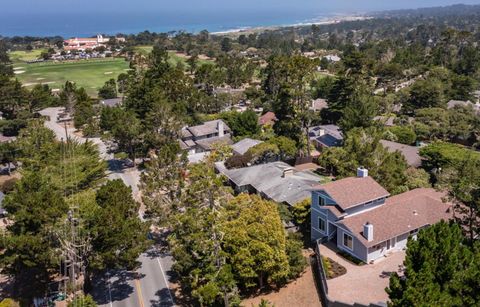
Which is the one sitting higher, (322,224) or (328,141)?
(328,141)

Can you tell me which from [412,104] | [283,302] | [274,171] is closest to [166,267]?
[283,302]

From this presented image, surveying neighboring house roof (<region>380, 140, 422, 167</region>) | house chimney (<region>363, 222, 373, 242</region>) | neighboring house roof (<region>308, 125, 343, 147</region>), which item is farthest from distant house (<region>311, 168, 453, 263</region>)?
neighboring house roof (<region>308, 125, 343, 147</region>)

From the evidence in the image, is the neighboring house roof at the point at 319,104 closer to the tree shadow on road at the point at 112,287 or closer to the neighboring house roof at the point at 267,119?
the neighboring house roof at the point at 267,119

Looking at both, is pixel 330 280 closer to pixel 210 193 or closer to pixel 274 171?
pixel 210 193

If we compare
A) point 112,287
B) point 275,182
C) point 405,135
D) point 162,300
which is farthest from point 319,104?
point 162,300

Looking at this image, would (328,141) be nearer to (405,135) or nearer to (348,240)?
(405,135)

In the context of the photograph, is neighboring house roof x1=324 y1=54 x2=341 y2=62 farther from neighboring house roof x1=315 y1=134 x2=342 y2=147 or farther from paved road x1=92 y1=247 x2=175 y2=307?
paved road x1=92 y1=247 x2=175 y2=307
